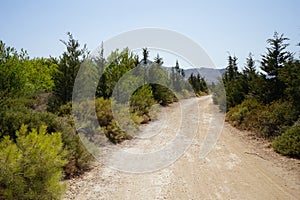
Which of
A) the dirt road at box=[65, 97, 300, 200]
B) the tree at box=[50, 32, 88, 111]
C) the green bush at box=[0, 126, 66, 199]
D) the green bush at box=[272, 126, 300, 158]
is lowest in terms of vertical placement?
the dirt road at box=[65, 97, 300, 200]

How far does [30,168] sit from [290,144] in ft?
25.1

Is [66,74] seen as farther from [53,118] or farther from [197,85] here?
[197,85]

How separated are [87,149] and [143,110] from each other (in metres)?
8.95

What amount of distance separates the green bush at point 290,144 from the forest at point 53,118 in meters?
5.78

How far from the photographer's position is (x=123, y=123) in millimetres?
11703

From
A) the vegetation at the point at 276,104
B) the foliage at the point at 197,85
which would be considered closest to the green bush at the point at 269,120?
the vegetation at the point at 276,104

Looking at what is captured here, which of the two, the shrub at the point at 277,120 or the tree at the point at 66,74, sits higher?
the tree at the point at 66,74

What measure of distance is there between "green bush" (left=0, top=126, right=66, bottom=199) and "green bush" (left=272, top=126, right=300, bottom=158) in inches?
272

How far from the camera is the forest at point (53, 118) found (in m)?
3.74

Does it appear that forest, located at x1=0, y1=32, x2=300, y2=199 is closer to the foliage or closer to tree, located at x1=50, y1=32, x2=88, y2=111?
tree, located at x1=50, y1=32, x2=88, y2=111

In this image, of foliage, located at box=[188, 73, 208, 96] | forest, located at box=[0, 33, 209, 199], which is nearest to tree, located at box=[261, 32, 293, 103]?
forest, located at box=[0, 33, 209, 199]

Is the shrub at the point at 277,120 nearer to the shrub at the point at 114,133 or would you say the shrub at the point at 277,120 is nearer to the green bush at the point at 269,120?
the green bush at the point at 269,120

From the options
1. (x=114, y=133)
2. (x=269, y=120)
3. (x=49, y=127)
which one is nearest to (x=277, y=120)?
(x=269, y=120)

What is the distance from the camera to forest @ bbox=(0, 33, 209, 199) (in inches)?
147
